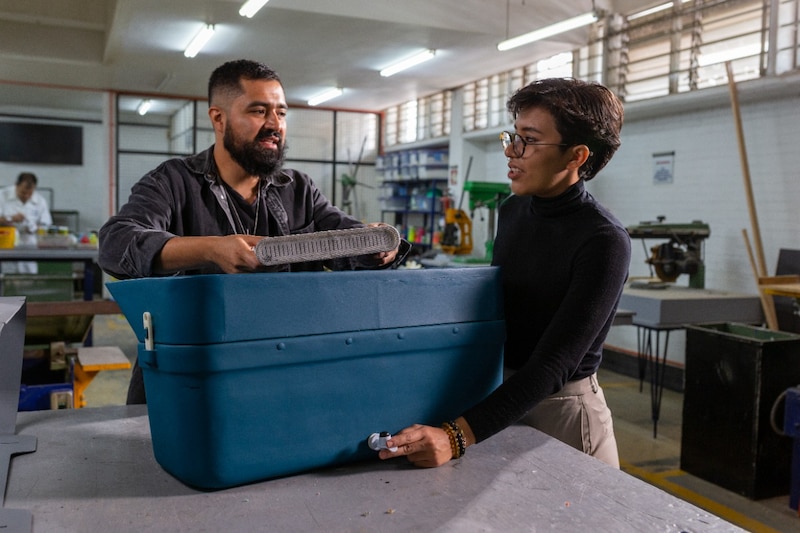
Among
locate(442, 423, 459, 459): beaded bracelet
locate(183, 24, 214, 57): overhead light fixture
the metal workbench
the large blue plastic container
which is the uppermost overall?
locate(183, 24, 214, 57): overhead light fixture

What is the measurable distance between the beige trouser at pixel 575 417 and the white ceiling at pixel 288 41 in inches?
203

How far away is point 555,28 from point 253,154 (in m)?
4.39

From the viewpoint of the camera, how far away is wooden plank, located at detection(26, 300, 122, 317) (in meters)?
3.15

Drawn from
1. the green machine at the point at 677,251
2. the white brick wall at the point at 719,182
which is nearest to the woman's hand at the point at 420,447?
the green machine at the point at 677,251

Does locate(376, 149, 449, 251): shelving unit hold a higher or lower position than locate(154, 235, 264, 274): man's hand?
higher

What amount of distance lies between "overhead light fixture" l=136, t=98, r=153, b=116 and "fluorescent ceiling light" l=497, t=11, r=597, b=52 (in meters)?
6.94

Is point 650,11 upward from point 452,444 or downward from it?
upward

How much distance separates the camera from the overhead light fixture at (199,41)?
6.44 meters

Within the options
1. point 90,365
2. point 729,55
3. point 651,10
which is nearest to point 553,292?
point 90,365

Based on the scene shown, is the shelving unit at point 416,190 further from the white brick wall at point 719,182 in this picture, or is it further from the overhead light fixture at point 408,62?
the white brick wall at point 719,182

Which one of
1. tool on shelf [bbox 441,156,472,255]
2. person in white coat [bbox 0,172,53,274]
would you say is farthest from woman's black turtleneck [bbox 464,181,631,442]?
person in white coat [bbox 0,172,53,274]

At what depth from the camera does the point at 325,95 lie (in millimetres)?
9891

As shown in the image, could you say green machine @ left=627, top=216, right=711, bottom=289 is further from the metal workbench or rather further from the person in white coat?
the person in white coat

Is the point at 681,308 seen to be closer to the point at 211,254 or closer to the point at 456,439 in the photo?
the point at 456,439
